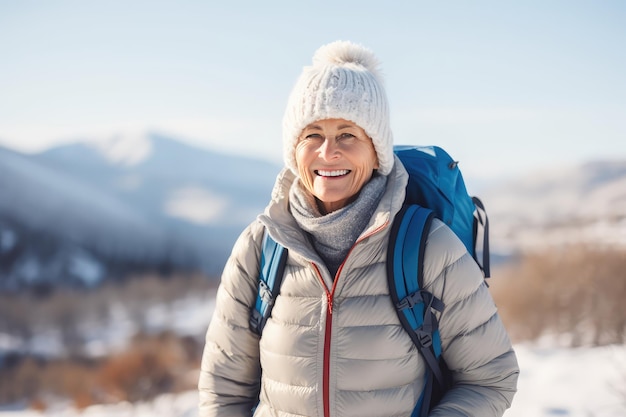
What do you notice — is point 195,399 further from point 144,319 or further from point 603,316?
point 144,319

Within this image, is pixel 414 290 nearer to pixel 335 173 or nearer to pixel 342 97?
pixel 335 173

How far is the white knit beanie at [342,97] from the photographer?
1.46 meters

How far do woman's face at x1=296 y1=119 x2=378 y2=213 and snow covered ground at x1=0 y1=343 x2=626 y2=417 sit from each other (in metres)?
3.10

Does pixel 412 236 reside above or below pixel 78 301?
below

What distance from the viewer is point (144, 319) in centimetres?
3416

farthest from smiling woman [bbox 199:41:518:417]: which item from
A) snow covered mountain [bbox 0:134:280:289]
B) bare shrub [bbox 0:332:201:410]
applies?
snow covered mountain [bbox 0:134:280:289]

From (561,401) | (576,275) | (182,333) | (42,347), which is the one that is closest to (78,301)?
(42,347)

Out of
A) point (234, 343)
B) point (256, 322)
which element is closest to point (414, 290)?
point (256, 322)

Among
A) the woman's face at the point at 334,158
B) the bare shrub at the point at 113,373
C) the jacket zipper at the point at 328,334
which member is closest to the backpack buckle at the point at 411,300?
the jacket zipper at the point at 328,334

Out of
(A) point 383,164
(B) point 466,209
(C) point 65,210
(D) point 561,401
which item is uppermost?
(C) point 65,210

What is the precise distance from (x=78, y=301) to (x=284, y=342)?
3780 centimetres

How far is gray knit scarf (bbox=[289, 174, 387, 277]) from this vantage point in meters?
1.48

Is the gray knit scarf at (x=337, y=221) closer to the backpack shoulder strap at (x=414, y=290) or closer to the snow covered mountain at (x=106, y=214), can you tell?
the backpack shoulder strap at (x=414, y=290)

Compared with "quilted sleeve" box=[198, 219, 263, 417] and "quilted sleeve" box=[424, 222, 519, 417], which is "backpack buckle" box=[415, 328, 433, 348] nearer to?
"quilted sleeve" box=[424, 222, 519, 417]
